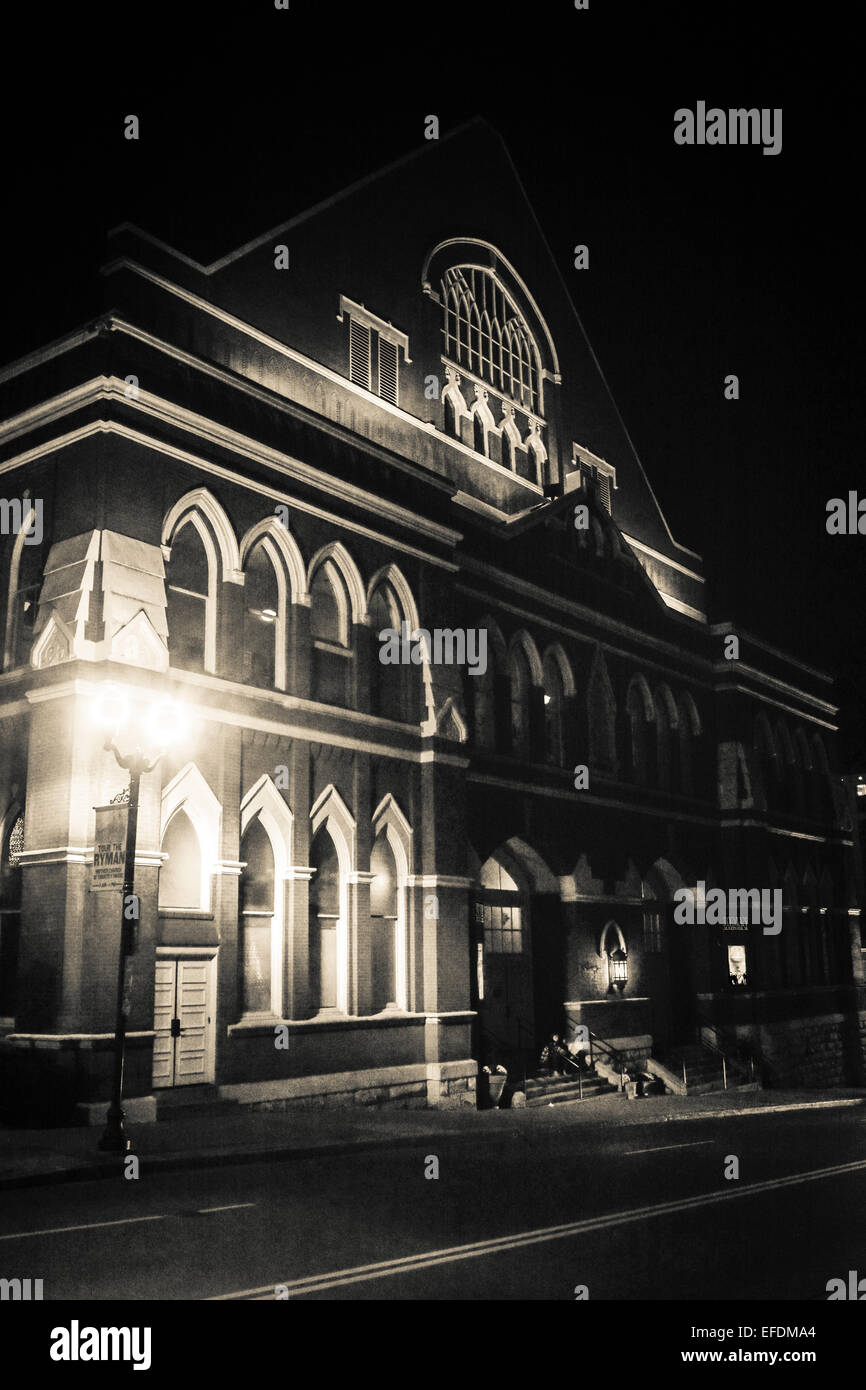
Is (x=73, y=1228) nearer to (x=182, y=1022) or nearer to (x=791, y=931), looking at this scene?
(x=182, y=1022)

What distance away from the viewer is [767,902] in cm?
3675

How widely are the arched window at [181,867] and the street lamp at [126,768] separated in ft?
4.24

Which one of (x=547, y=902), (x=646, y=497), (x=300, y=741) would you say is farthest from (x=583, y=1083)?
(x=646, y=497)

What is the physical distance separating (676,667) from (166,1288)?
29.2m

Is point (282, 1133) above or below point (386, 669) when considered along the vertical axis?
below

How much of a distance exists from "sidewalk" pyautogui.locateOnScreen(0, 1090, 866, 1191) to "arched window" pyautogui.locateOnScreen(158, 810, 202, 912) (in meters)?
3.21

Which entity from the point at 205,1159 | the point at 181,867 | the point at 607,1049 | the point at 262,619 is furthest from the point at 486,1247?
the point at 607,1049

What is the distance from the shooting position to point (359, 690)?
23.0m

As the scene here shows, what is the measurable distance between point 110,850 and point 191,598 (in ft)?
17.9

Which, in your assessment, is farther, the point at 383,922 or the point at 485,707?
the point at 485,707

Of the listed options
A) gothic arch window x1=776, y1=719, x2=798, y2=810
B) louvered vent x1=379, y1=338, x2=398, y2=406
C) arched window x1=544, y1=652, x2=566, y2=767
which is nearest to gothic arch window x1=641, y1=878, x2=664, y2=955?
arched window x1=544, y1=652, x2=566, y2=767

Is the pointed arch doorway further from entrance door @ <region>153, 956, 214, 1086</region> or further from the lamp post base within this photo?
the lamp post base

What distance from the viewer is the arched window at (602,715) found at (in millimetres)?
31172
